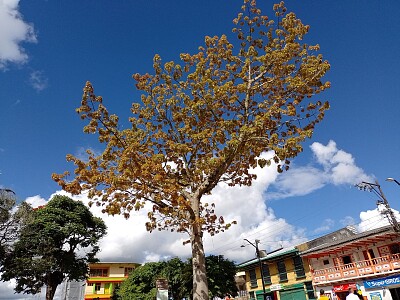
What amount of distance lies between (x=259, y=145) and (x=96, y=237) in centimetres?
2677

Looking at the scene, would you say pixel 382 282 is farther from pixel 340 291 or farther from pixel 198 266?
pixel 198 266

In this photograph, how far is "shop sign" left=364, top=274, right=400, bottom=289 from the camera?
85.6 ft

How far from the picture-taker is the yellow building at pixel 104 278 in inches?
2168

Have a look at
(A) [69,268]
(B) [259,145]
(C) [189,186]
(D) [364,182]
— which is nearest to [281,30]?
(B) [259,145]

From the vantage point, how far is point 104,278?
56.2m

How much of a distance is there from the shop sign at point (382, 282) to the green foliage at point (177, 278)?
46.2 feet

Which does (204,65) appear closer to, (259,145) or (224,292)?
(259,145)

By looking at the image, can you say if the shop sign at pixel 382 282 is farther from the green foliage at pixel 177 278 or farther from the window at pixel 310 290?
the green foliage at pixel 177 278

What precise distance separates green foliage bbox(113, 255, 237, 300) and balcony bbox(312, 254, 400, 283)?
1386cm

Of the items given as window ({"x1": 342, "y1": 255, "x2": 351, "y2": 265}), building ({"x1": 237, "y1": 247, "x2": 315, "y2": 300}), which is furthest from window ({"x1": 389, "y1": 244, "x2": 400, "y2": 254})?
building ({"x1": 237, "y1": 247, "x2": 315, "y2": 300})

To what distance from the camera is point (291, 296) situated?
35.0 metres

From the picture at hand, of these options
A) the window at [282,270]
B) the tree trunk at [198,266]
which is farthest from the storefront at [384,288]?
the tree trunk at [198,266]

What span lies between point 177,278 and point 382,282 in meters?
17.3

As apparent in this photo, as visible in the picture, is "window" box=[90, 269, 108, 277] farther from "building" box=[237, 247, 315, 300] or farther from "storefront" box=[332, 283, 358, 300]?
"storefront" box=[332, 283, 358, 300]
